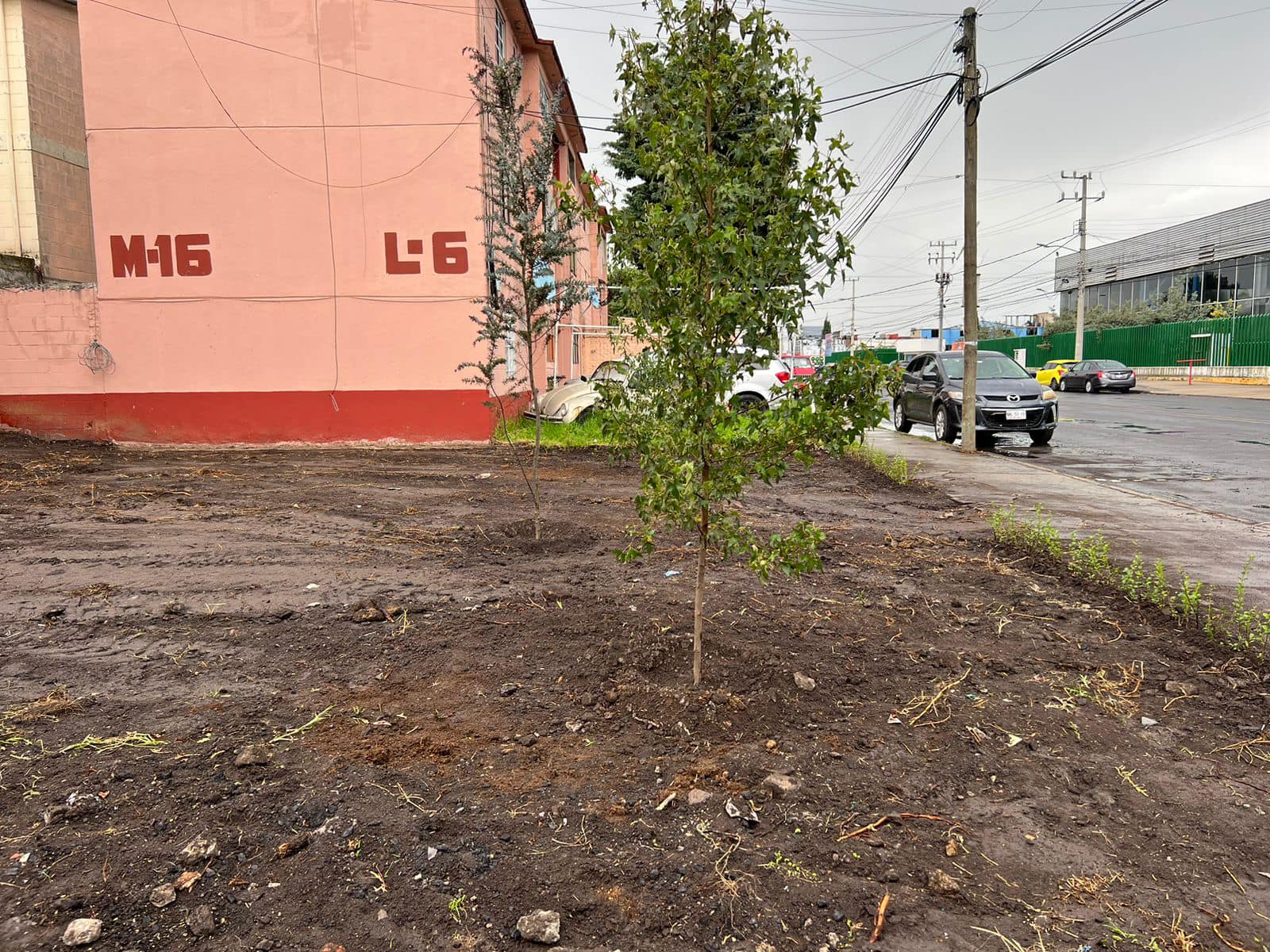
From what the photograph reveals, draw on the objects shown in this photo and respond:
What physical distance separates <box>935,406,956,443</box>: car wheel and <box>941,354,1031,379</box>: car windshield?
2.36 ft

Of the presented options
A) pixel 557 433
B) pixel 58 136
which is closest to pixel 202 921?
pixel 557 433

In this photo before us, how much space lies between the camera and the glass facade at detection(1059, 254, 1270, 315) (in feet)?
151

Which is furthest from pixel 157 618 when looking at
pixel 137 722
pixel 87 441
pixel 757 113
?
Answer: pixel 87 441

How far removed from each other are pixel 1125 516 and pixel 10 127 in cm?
2180

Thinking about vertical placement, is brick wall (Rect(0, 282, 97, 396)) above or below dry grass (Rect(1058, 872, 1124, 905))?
above

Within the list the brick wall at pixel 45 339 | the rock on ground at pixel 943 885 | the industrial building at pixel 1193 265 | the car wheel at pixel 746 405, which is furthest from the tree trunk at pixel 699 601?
the industrial building at pixel 1193 265

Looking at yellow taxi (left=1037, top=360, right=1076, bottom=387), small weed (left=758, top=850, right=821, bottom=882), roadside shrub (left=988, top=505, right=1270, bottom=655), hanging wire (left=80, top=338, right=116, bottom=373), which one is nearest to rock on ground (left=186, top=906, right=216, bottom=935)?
small weed (left=758, top=850, right=821, bottom=882)

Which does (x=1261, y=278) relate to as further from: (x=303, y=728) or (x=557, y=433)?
(x=303, y=728)

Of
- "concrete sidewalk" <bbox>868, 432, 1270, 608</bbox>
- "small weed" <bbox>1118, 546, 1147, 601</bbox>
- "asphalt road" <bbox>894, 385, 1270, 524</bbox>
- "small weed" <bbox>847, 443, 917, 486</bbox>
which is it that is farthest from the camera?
"small weed" <bbox>847, 443, 917, 486</bbox>

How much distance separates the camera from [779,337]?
3.53 metres

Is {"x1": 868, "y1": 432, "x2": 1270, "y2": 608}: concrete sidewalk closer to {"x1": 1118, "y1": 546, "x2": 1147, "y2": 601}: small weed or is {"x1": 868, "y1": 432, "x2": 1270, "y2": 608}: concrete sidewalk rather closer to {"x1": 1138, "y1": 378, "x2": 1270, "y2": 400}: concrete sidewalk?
{"x1": 1118, "y1": 546, "x2": 1147, "y2": 601}: small weed

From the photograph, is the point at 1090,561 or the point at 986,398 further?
the point at 986,398

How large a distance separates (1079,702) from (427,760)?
118 inches

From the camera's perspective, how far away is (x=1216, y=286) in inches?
1953
